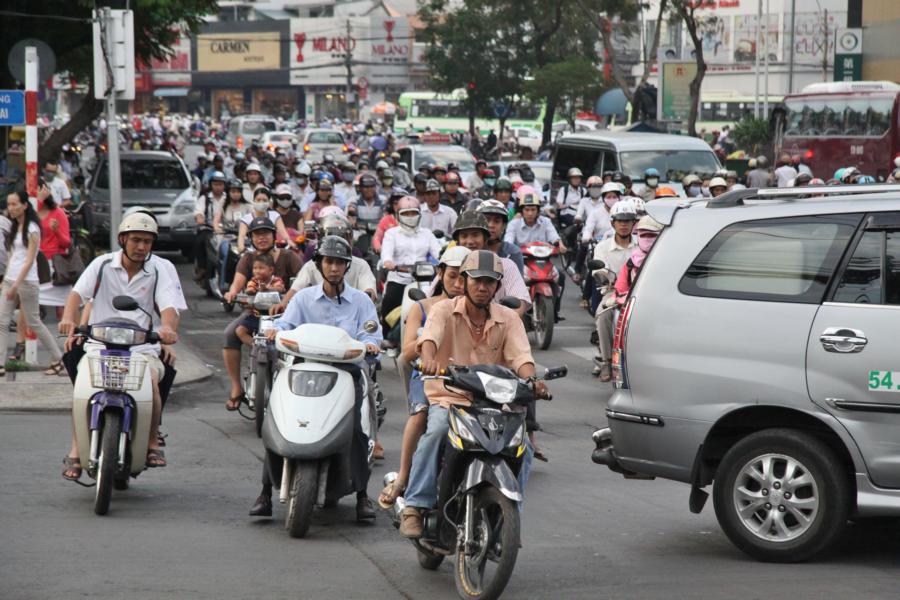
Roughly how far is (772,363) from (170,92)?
115 meters

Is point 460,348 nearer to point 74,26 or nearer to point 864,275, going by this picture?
point 864,275

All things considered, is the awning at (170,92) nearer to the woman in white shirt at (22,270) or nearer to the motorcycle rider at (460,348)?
the woman in white shirt at (22,270)

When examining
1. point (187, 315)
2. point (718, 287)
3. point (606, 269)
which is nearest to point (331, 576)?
point (718, 287)

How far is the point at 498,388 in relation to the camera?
6.44m

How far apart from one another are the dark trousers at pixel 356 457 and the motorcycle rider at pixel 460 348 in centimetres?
99

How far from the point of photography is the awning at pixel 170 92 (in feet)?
390

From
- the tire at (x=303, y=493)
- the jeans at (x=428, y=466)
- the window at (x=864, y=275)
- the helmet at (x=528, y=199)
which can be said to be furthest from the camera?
the helmet at (x=528, y=199)

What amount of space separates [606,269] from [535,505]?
5125 millimetres

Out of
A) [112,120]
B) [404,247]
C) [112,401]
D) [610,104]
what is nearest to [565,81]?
[610,104]

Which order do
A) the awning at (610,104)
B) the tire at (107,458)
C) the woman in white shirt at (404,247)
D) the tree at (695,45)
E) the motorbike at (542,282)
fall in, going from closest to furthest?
1. the tire at (107,458)
2. the woman in white shirt at (404,247)
3. the motorbike at (542,282)
4. the tree at (695,45)
5. the awning at (610,104)

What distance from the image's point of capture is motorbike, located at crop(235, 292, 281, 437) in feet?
34.7

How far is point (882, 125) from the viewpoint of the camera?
113 feet

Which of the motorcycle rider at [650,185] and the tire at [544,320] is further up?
the motorcycle rider at [650,185]

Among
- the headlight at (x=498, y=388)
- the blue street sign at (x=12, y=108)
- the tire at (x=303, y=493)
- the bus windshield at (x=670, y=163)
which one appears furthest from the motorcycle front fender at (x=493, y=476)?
the bus windshield at (x=670, y=163)
